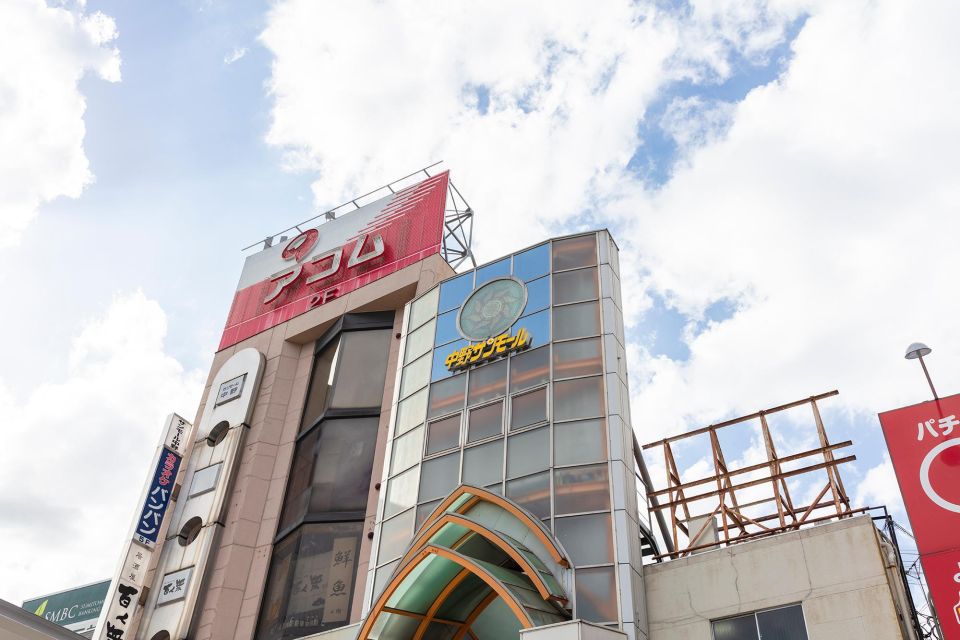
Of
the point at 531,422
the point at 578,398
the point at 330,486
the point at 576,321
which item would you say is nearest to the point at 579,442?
the point at 578,398

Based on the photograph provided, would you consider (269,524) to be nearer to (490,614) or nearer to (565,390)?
(490,614)

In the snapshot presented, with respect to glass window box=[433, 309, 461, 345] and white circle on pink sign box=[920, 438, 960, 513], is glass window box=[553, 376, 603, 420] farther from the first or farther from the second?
white circle on pink sign box=[920, 438, 960, 513]

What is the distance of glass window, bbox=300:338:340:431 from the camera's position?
106 feet

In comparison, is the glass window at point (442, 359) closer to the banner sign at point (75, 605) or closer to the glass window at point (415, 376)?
the glass window at point (415, 376)

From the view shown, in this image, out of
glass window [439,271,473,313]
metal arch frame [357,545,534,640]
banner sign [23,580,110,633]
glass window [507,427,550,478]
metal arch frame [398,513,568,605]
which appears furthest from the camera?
banner sign [23,580,110,633]

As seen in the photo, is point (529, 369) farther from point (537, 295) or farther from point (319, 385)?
point (319, 385)

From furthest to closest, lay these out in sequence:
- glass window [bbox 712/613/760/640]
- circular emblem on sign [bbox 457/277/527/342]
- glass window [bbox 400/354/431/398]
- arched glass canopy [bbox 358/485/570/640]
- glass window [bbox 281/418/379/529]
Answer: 1. glass window [bbox 281/418/379/529]
2. glass window [bbox 400/354/431/398]
3. circular emblem on sign [bbox 457/277/527/342]
4. arched glass canopy [bbox 358/485/570/640]
5. glass window [bbox 712/613/760/640]

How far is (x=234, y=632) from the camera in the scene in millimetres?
27391

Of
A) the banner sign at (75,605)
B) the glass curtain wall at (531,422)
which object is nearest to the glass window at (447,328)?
the glass curtain wall at (531,422)

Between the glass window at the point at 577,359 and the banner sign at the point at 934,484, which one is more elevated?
the glass window at the point at 577,359

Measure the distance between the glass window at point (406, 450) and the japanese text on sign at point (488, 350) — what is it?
2.32m

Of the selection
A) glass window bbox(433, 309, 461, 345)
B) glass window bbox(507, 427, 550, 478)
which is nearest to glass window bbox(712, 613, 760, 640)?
glass window bbox(507, 427, 550, 478)

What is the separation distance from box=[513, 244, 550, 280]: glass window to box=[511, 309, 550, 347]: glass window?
5.28 feet

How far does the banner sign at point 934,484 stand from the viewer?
15242mm
